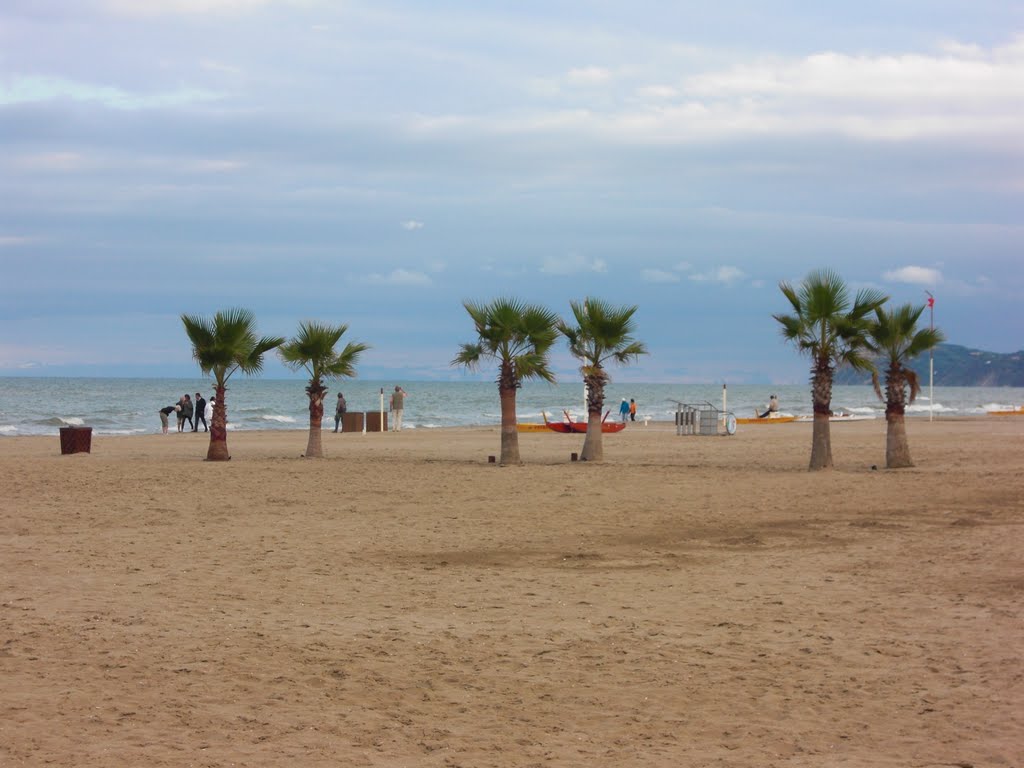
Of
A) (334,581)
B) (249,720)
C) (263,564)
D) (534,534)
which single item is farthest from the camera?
(534,534)

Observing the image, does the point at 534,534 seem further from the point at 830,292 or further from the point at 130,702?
the point at 830,292

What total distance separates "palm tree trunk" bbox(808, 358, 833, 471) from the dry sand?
4.46m

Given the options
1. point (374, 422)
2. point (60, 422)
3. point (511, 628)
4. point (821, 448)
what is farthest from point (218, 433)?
point (60, 422)

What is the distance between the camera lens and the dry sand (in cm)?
600

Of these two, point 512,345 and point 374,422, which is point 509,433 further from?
point 374,422

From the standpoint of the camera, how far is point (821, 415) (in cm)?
2241

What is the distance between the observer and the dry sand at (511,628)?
6000 mm

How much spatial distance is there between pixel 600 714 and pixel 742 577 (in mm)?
4446

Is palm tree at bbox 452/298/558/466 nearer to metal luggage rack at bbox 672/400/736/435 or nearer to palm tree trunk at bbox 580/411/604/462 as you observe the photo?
palm tree trunk at bbox 580/411/604/462

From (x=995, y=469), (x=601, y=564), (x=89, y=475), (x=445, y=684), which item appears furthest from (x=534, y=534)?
(x=995, y=469)

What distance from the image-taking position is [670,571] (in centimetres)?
1102

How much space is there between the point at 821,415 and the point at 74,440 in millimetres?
17331

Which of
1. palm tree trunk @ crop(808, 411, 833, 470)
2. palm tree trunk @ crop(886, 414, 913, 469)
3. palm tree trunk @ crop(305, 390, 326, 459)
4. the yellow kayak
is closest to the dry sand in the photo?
palm tree trunk @ crop(808, 411, 833, 470)

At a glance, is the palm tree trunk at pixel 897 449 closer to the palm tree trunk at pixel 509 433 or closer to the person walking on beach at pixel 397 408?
the palm tree trunk at pixel 509 433
